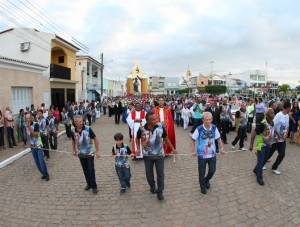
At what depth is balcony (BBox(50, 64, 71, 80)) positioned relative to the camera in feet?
54.6

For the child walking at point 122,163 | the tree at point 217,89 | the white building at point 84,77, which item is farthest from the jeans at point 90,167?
the tree at point 217,89

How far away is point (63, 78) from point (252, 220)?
1805 cm

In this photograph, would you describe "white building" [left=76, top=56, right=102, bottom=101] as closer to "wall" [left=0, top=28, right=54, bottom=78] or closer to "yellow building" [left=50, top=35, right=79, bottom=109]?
"yellow building" [left=50, top=35, right=79, bottom=109]

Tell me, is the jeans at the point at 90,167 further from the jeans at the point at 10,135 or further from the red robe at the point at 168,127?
the jeans at the point at 10,135

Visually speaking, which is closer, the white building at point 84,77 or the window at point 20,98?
the window at point 20,98

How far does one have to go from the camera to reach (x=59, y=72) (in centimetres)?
1800

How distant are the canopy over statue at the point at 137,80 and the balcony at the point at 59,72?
1051 inches

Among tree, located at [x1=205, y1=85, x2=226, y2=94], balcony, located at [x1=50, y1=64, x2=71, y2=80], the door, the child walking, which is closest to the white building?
balcony, located at [x1=50, y1=64, x2=71, y2=80]

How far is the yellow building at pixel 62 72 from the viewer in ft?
56.0

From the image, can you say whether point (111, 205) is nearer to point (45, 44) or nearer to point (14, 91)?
point (14, 91)

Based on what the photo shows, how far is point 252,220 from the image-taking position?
3.61 meters

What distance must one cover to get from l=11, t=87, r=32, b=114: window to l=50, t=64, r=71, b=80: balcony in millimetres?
5373

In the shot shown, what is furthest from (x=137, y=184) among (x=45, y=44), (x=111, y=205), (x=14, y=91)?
(x=45, y=44)

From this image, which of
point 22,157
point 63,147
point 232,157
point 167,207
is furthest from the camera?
point 63,147
